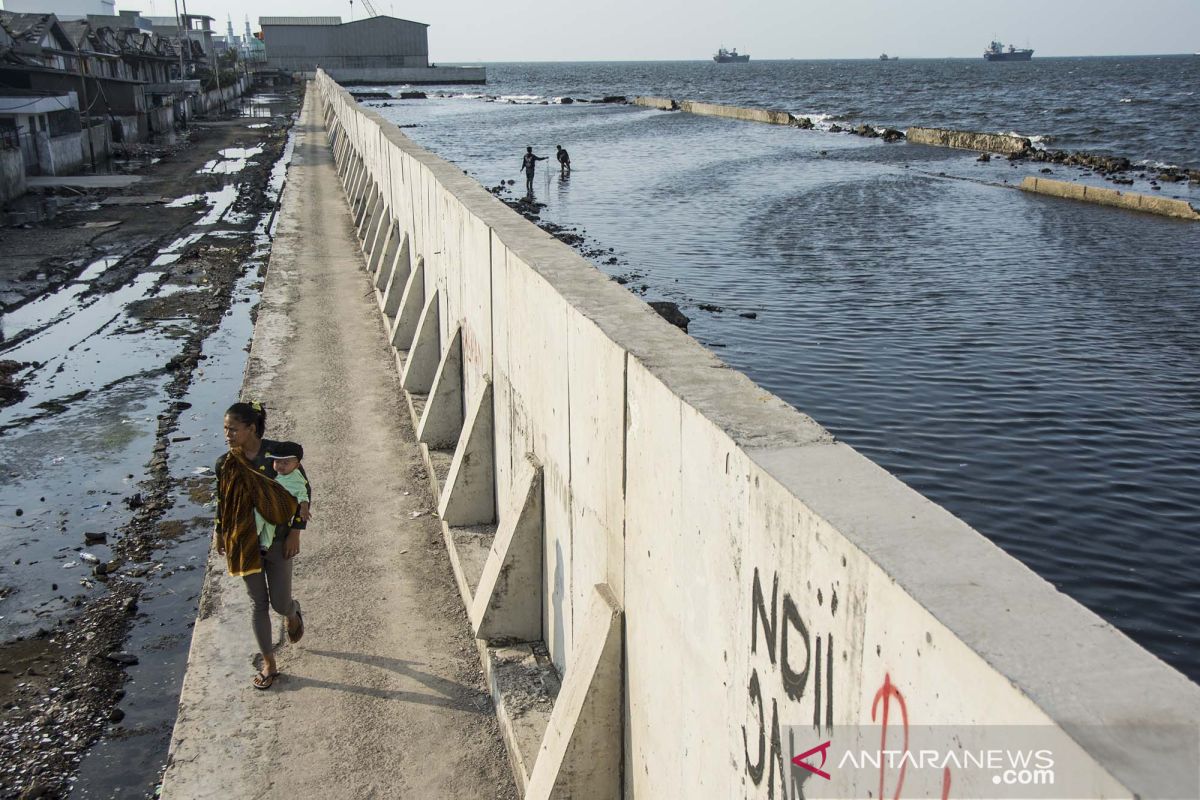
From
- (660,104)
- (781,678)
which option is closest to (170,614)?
(781,678)

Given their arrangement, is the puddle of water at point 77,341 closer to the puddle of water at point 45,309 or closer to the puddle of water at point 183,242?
the puddle of water at point 45,309

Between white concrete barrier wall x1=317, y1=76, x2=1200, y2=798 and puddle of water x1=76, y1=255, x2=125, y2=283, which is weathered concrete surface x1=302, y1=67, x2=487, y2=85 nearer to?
puddle of water x1=76, y1=255, x2=125, y2=283

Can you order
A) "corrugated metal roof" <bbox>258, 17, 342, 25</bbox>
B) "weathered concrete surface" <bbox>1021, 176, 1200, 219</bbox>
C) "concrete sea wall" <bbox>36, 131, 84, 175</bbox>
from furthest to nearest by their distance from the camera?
"corrugated metal roof" <bbox>258, 17, 342, 25</bbox>
"concrete sea wall" <bbox>36, 131, 84, 175</bbox>
"weathered concrete surface" <bbox>1021, 176, 1200, 219</bbox>

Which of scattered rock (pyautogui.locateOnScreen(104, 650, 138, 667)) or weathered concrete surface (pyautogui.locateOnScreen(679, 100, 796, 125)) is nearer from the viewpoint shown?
Result: scattered rock (pyautogui.locateOnScreen(104, 650, 138, 667))

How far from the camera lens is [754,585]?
3.32 meters

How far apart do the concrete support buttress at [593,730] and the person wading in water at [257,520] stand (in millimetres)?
2120

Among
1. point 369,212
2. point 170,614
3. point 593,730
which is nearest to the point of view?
point 593,730

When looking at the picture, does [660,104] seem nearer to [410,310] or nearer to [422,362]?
[410,310]

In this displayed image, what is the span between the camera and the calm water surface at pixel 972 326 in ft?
35.4

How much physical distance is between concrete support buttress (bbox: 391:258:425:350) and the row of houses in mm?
22664

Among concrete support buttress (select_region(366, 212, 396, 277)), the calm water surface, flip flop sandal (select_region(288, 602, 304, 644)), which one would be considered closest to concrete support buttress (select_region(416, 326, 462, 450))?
flip flop sandal (select_region(288, 602, 304, 644))

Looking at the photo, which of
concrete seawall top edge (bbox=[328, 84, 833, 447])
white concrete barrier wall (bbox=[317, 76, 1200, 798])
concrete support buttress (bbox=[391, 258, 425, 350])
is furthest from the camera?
concrete support buttress (bbox=[391, 258, 425, 350])

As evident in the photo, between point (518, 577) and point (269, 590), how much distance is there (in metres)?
1.46

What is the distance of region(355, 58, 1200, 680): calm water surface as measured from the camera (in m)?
10.8
